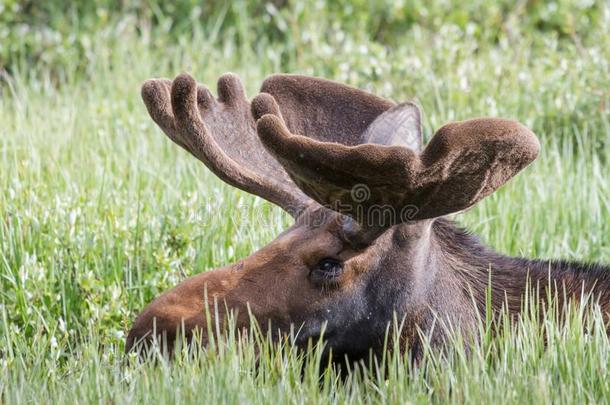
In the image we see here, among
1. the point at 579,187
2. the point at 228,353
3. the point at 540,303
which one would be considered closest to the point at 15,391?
the point at 228,353

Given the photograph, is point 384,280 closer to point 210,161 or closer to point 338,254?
point 338,254

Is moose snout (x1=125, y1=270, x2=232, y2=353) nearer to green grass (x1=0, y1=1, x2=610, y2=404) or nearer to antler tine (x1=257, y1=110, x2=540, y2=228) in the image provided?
green grass (x1=0, y1=1, x2=610, y2=404)

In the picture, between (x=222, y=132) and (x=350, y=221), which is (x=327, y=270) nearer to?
(x=350, y=221)

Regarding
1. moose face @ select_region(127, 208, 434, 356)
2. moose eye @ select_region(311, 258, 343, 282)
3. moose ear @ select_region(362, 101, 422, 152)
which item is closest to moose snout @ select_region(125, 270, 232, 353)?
moose face @ select_region(127, 208, 434, 356)

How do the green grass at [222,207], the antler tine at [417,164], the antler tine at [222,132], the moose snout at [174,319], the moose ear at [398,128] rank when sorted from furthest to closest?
the moose ear at [398,128], the antler tine at [222,132], the moose snout at [174,319], the green grass at [222,207], the antler tine at [417,164]

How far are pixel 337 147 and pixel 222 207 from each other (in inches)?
80.8

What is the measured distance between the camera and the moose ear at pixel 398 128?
156 inches

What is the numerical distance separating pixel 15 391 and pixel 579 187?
3260mm

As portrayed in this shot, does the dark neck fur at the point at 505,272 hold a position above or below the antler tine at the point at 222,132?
below

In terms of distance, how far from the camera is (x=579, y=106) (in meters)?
6.81

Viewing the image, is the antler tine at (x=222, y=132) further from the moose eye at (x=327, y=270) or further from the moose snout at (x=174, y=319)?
the moose snout at (x=174, y=319)

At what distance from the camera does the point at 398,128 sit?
3.99 metres

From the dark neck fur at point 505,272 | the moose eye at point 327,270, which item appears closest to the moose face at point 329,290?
the moose eye at point 327,270

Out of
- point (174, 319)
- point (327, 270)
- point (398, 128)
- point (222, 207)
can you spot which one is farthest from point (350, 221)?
point (222, 207)
